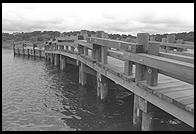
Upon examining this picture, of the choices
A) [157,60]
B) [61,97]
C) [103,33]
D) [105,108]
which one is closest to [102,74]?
[105,108]

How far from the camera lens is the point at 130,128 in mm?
10688

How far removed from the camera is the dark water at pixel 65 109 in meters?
11.6

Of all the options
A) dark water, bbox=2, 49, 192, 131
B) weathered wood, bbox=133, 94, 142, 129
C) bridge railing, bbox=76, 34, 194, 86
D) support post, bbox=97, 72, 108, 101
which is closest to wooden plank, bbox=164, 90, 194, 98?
bridge railing, bbox=76, 34, 194, 86

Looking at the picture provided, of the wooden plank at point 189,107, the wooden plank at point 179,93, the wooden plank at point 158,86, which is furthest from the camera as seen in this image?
the wooden plank at point 158,86

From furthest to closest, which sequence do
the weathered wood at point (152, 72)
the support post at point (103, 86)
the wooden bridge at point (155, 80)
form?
→ the support post at point (103, 86)
the weathered wood at point (152, 72)
the wooden bridge at point (155, 80)

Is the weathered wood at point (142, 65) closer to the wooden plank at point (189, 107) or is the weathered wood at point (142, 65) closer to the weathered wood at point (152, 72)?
the weathered wood at point (152, 72)

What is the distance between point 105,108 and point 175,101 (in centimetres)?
722

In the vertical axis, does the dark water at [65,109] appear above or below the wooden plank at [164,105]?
below

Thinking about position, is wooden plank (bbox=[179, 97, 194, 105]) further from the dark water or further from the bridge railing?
the dark water

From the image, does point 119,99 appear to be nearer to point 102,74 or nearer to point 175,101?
point 102,74

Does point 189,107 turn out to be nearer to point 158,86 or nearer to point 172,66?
point 172,66

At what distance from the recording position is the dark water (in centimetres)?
1158

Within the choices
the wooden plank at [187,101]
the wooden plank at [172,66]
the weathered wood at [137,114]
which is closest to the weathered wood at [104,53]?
the wooden plank at [172,66]

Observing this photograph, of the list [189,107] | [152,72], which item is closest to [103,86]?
[152,72]
